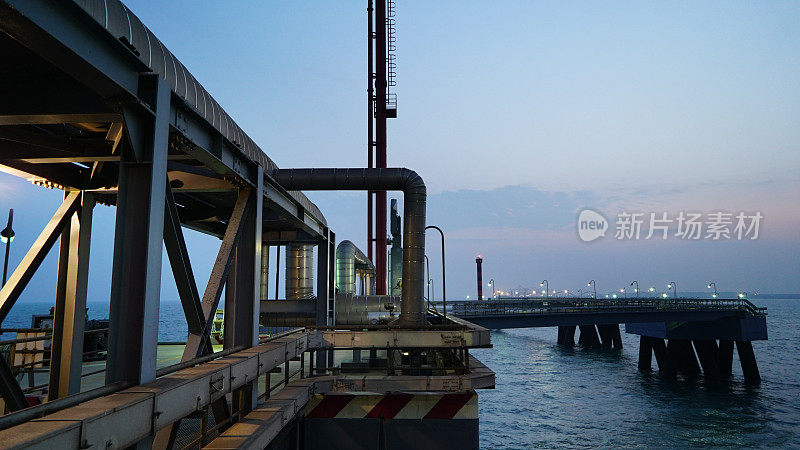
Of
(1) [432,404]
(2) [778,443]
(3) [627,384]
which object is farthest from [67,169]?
(3) [627,384]

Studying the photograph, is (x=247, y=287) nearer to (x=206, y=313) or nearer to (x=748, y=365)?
(x=206, y=313)

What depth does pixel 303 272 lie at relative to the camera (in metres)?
24.6

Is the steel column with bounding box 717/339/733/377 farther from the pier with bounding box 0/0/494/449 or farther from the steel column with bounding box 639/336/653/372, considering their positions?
the pier with bounding box 0/0/494/449

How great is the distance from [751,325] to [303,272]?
48799 millimetres

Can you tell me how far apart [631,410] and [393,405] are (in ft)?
108

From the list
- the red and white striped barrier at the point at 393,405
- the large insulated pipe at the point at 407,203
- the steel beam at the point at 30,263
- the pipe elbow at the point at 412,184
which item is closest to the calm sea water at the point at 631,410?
the large insulated pipe at the point at 407,203

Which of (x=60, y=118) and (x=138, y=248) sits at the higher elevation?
(x=60, y=118)

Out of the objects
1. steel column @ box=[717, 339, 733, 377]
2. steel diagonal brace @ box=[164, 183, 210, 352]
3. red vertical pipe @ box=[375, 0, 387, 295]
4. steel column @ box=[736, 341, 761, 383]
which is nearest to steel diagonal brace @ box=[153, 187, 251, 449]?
steel diagonal brace @ box=[164, 183, 210, 352]

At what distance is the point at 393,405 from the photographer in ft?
29.4

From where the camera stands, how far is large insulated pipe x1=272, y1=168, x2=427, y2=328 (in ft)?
48.2

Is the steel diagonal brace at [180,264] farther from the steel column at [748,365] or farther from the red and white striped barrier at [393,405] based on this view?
the steel column at [748,365]

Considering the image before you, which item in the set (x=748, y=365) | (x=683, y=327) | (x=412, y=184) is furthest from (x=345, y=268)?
(x=683, y=327)

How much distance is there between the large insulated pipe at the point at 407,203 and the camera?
1468 cm

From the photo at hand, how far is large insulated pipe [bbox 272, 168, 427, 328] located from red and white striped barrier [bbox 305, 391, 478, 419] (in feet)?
17.2
